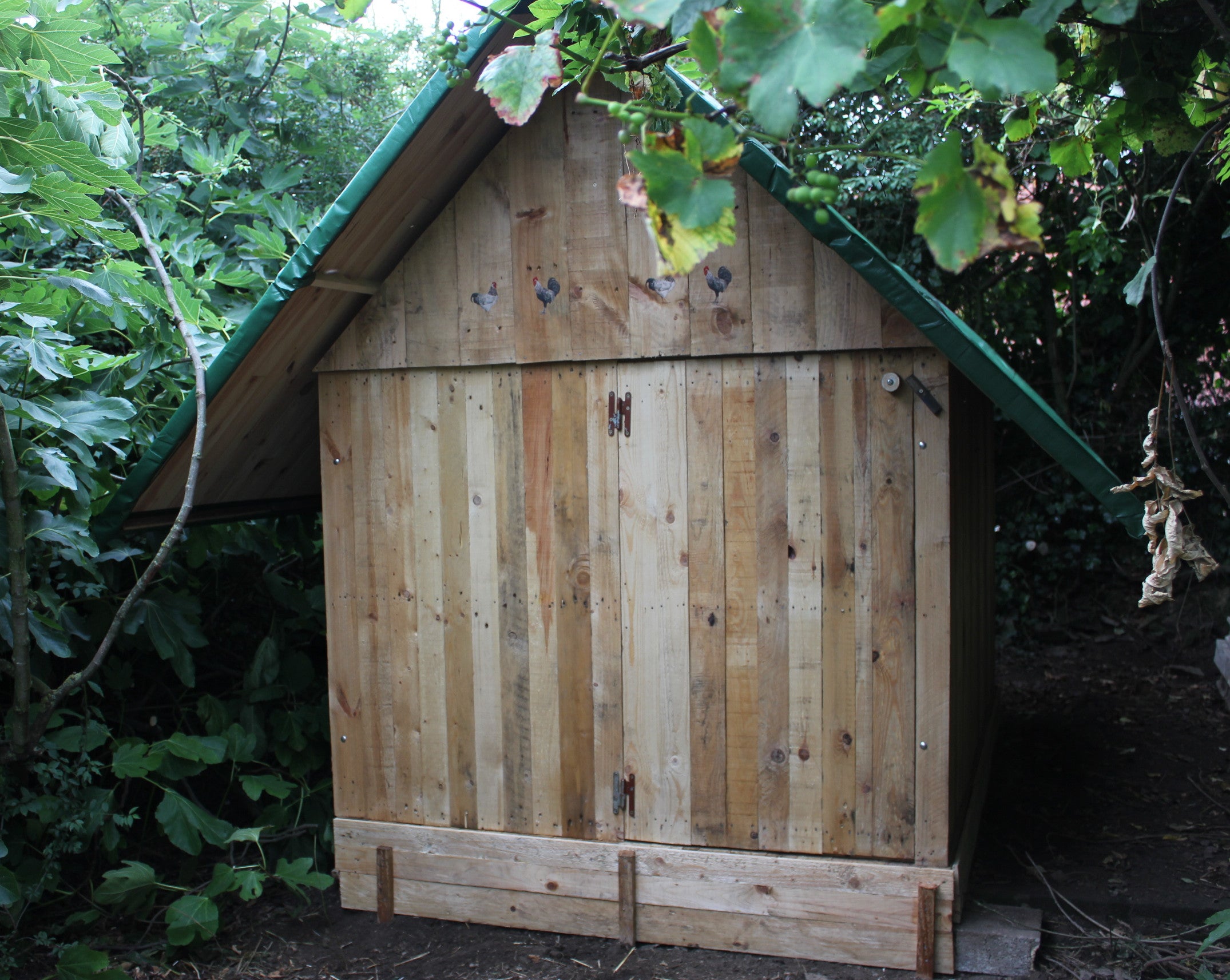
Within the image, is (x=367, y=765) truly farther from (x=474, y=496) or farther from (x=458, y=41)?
(x=458, y=41)

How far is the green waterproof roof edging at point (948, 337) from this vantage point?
2.79 metres

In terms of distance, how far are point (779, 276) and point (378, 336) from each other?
150cm

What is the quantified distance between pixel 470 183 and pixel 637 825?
7.79 ft

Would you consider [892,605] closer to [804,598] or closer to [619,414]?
[804,598]

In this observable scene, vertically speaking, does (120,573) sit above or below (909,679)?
above

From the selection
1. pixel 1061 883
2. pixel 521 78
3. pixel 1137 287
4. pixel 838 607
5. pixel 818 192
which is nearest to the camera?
pixel 818 192

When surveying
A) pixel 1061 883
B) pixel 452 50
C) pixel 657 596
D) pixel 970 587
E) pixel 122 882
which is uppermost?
pixel 452 50

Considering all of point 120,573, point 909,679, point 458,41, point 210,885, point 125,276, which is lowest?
point 210,885

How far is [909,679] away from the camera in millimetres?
3158

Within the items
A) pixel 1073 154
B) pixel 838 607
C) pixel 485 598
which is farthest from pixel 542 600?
pixel 1073 154

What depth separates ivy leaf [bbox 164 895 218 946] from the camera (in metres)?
3.43

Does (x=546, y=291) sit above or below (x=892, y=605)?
above

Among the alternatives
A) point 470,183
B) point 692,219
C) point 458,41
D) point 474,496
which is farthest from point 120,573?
point 692,219

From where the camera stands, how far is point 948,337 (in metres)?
2.79
